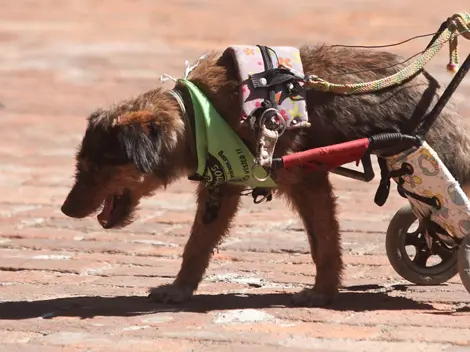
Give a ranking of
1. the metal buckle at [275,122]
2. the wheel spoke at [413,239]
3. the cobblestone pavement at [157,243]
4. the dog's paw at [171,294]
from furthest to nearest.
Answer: the wheel spoke at [413,239], the dog's paw at [171,294], the metal buckle at [275,122], the cobblestone pavement at [157,243]

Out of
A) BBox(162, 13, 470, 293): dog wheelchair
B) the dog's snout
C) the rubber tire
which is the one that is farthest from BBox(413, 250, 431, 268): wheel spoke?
the dog's snout

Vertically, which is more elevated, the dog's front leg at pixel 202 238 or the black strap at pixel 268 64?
the black strap at pixel 268 64

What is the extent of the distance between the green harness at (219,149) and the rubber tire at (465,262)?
1.00 meters

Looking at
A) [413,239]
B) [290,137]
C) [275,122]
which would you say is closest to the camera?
[275,122]

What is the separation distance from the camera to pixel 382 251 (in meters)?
6.88

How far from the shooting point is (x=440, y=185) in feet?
17.4

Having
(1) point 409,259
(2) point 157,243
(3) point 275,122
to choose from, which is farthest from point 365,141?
(2) point 157,243

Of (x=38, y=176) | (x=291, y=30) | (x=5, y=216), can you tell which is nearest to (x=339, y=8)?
(x=291, y=30)

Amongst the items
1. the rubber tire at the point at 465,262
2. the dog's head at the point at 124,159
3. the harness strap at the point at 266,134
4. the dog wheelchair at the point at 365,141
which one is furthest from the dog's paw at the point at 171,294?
the rubber tire at the point at 465,262

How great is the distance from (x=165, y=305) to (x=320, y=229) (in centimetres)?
89

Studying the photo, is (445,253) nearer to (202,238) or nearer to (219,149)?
(202,238)

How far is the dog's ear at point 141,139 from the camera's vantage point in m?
5.30

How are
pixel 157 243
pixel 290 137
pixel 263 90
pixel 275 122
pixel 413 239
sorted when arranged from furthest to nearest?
pixel 157 243 < pixel 413 239 < pixel 290 137 < pixel 263 90 < pixel 275 122

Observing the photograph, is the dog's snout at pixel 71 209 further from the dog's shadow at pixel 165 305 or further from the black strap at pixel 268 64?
the black strap at pixel 268 64
